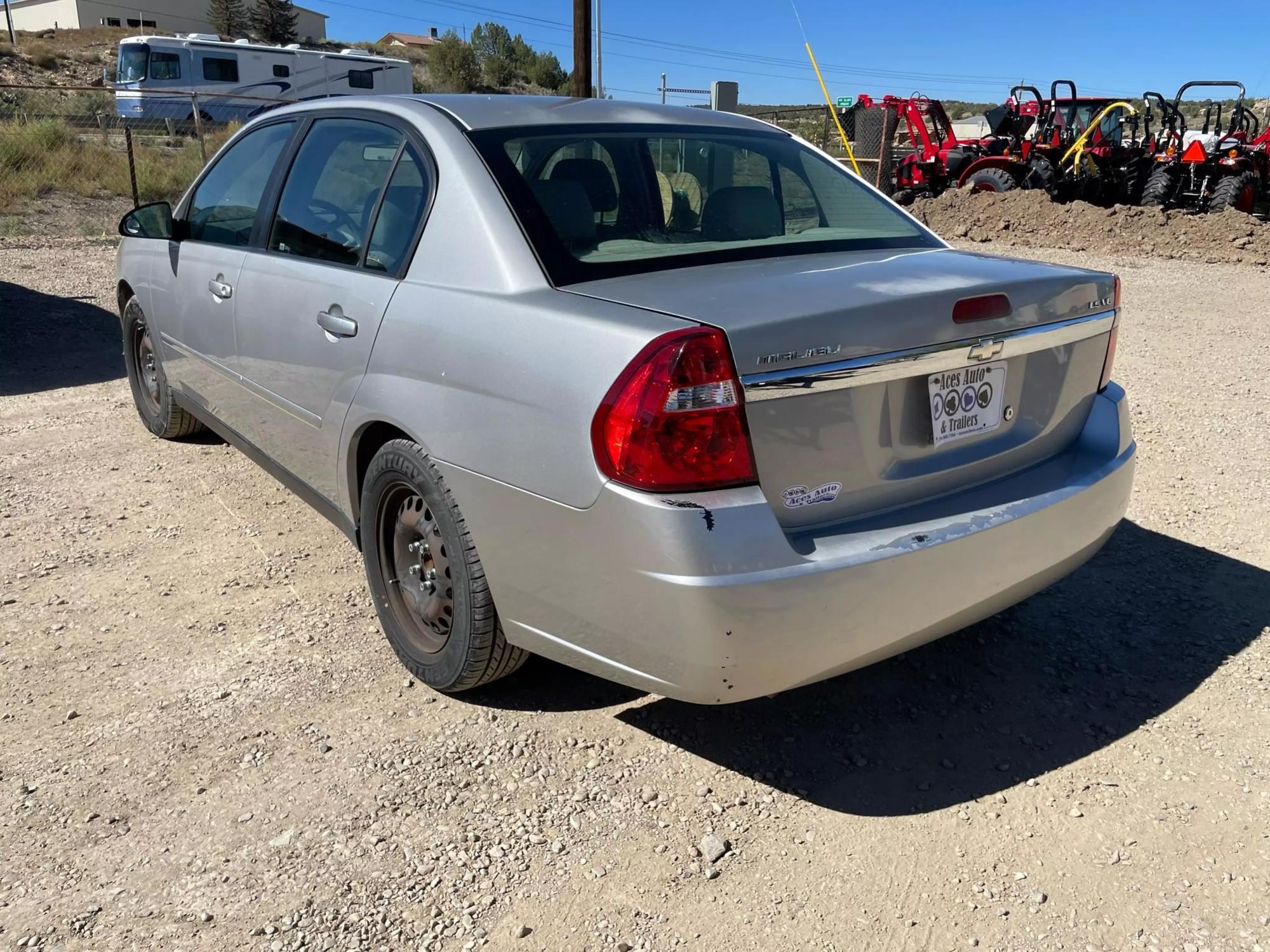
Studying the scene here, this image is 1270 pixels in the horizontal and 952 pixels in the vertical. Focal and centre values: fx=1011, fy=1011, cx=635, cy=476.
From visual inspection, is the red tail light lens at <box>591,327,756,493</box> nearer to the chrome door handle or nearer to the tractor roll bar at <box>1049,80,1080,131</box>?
the chrome door handle

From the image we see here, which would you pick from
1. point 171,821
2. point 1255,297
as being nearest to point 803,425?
point 171,821

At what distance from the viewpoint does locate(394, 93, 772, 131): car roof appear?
3.05m

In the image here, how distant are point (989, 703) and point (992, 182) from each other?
53.1 feet

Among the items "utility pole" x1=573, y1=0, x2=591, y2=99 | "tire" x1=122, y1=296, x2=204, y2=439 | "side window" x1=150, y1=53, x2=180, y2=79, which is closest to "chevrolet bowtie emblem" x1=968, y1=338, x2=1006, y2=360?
"tire" x1=122, y1=296, x2=204, y2=439

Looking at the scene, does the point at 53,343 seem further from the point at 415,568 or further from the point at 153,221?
the point at 415,568

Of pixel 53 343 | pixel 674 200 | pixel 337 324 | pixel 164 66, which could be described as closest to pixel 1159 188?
pixel 53 343

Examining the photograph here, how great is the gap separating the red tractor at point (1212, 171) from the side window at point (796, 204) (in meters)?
15.0

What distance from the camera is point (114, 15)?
5819 centimetres

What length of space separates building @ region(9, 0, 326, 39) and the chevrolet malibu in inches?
2452

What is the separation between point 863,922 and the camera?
221cm

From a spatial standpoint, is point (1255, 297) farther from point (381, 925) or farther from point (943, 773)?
point (381, 925)

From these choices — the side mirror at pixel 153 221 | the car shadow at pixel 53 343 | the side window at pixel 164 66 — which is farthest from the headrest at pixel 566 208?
the side window at pixel 164 66

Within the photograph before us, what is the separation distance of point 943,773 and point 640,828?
85 centimetres

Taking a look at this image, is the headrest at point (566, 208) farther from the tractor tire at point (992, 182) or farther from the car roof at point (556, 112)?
the tractor tire at point (992, 182)
